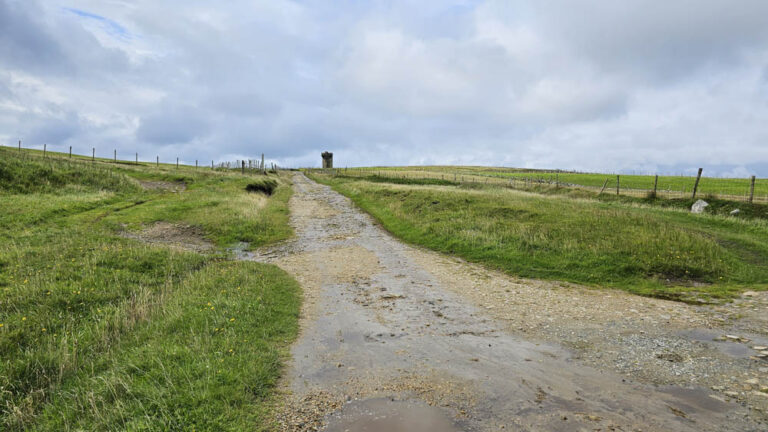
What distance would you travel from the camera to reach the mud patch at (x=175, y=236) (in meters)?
18.7

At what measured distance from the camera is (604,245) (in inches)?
625

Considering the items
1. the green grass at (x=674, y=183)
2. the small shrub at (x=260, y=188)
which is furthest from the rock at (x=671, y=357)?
the small shrub at (x=260, y=188)

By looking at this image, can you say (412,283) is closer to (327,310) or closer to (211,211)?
(327,310)

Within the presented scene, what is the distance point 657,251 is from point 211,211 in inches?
1003

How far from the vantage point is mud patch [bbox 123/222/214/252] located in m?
18.7

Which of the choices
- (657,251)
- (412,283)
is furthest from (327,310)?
(657,251)

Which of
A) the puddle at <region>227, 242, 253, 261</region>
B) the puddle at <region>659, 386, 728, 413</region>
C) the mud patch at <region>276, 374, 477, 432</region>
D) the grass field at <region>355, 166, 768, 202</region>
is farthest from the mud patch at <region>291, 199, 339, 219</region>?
the grass field at <region>355, 166, 768, 202</region>

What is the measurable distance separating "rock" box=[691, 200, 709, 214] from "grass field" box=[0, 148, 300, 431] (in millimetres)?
32619

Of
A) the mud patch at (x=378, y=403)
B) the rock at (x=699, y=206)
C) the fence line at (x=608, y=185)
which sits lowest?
the mud patch at (x=378, y=403)

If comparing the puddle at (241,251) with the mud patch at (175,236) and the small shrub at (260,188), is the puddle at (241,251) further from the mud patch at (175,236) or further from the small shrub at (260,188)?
the small shrub at (260,188)

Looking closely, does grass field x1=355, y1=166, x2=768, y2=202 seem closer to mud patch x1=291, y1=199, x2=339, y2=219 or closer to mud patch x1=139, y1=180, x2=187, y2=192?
mud patch x1=291, y1=199, x2=339, y2=219

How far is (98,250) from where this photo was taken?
1493 cm

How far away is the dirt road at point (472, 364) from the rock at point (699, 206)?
24706 mm

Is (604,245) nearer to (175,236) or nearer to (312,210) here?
(175,236)
